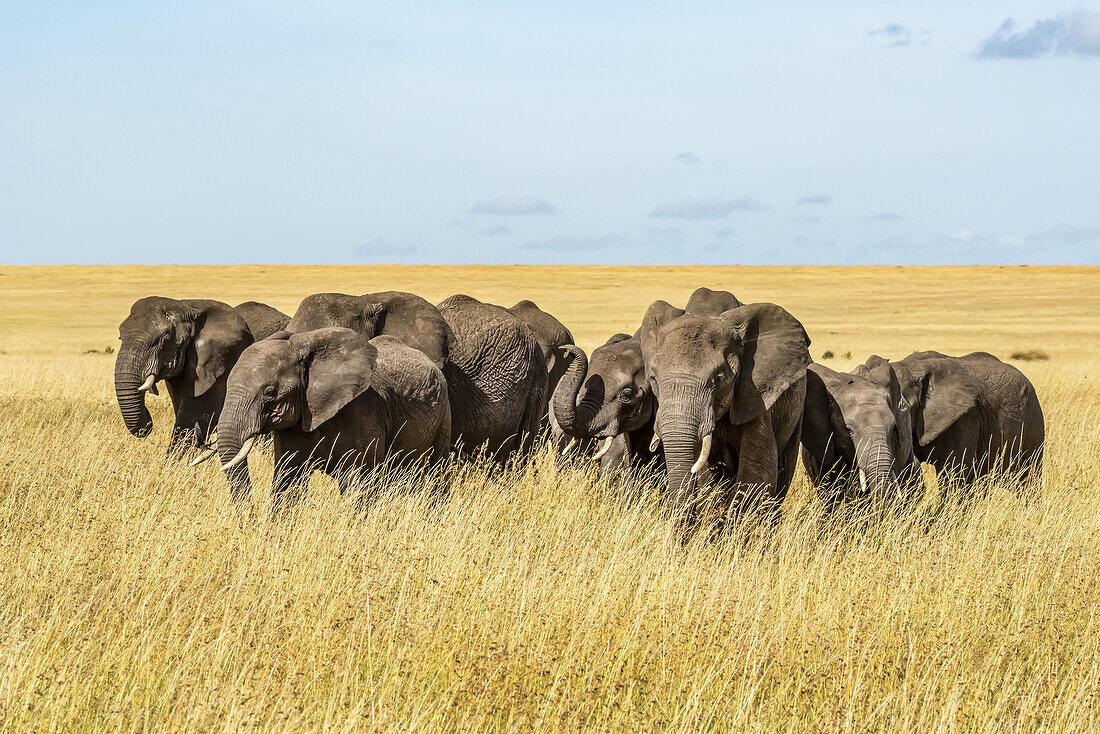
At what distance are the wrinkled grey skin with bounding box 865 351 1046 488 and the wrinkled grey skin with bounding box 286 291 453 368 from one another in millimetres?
3804

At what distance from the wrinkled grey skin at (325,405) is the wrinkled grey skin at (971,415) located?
400 centimetres

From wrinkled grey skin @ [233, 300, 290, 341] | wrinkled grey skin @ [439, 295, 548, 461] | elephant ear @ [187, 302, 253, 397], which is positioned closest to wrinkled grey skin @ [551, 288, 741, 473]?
wrinkled grey skin @ [439, 295, 548, 461]

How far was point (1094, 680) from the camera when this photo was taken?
17.4ft

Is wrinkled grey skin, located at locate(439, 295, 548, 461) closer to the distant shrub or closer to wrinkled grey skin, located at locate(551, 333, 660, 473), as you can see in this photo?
wrinkled grey skin, located at locate(551, 333, 660, 473)

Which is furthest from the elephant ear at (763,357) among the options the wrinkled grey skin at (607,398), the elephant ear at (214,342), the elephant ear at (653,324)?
the elephant ear at (214,342)

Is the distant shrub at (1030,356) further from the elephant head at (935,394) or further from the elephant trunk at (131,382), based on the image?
the elephant trunk at (131,382)

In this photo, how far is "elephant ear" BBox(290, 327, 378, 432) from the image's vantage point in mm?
8117

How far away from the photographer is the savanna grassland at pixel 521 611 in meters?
4.79

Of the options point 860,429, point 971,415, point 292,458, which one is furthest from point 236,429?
point 971,415

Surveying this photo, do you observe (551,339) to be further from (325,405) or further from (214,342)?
(325,405)

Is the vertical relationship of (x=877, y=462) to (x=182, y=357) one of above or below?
below

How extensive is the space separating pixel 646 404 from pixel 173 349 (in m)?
6.51

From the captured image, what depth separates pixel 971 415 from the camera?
35.1ft

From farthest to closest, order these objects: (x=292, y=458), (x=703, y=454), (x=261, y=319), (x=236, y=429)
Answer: (x=261, y=319), (x=292, y=458), (x=236, y=429), (x=703, y=454)
